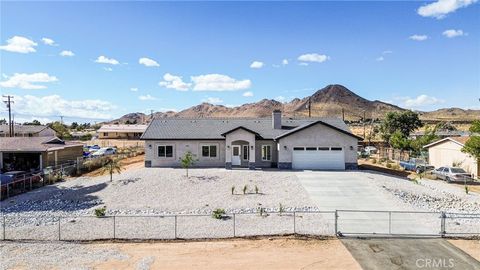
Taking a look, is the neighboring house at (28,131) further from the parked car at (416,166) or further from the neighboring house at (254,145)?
the parked car at (416,166)

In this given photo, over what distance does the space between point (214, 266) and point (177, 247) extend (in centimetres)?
254

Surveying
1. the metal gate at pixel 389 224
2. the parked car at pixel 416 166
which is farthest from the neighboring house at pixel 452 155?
the metal gate at pixel 389 224

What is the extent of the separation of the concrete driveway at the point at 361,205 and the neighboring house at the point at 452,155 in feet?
38.0

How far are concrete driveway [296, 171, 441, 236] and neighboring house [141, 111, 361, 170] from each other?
248cm

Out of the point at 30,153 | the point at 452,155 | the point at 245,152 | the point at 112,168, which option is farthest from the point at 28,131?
the point at 452,155

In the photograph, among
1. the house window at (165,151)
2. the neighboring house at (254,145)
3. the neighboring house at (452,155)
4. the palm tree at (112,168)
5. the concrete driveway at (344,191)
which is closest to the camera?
the concrete driveway at (344,191)

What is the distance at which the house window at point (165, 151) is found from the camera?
34.4 metres

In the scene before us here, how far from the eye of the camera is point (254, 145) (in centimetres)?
3353

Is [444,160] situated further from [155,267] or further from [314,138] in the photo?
[155,267]

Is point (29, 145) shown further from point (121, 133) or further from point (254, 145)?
point (121, 133)

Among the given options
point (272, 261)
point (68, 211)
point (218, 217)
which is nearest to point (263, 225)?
point (218, 217)

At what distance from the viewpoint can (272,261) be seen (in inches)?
539

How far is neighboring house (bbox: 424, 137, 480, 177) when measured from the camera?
34062mm

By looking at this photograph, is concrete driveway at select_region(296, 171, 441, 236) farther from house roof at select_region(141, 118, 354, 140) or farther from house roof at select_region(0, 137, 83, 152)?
house roof at select_region(0, 137, 83, 152)
